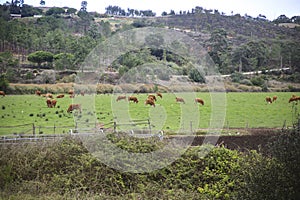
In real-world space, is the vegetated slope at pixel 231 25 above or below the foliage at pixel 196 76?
above

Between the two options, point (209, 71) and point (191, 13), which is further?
point (191, 13)

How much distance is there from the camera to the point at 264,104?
25.7 m

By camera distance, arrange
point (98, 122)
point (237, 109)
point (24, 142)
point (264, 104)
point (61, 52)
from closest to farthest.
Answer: point (24, 142)
point (98, 122)
point (237, 109)
point (264, 104)
point (61, 52)

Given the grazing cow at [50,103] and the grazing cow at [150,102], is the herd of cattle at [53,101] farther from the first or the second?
the grazing cow at [150,102]

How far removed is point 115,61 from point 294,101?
11.8 meters

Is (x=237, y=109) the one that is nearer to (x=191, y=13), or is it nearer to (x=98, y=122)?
(x=98, y=122)

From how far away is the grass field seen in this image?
17766 millimetres

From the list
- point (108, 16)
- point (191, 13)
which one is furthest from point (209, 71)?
point (108, 16)

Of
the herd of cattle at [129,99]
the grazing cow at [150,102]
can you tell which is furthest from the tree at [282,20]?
the grazing cow at [150,102]

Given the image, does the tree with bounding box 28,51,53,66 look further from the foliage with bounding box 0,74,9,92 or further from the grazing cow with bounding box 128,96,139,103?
the grazing cow with bounding box 128,96,139,103

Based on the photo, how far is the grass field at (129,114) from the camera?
17766 mm

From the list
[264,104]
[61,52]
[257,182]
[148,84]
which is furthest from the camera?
[61,52]

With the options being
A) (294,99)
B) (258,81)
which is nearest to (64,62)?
(258,81)

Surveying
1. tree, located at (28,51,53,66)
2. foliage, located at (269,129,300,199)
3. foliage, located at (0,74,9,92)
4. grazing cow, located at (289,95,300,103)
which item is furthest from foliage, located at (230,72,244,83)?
foliage, located at (269,129,300,199)
